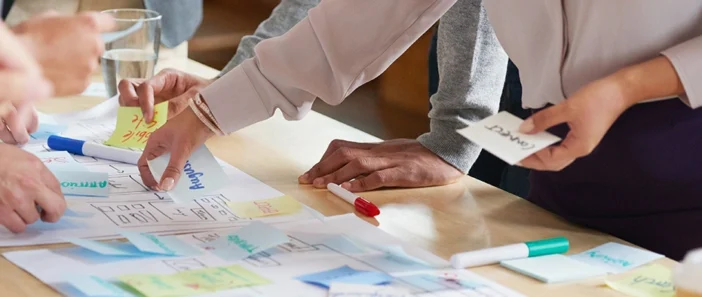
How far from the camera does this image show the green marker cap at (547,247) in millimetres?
1027

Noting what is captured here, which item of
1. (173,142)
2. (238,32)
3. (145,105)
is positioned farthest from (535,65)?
(238,32)

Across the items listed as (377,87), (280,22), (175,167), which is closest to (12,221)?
(175,167)

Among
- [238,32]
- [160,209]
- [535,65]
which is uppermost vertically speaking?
[238,32]

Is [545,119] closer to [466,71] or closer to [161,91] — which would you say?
[466,71]

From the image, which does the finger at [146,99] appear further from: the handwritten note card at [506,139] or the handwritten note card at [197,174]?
the handwritten note card at [506,139]

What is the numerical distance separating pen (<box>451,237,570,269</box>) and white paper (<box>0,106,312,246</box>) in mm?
225

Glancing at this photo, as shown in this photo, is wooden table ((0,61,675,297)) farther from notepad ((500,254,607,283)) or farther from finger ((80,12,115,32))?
finger ((80,12,115,32))

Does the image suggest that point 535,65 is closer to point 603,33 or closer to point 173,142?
point 603,33

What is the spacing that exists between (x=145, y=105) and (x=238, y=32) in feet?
10.8

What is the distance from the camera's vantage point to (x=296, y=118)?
4.42 feet

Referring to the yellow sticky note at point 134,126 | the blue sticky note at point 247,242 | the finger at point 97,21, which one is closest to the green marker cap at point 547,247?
the blue sticky note at point 247,242

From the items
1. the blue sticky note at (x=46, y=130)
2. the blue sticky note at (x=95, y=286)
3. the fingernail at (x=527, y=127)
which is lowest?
the blue sticky note at (x=95, y=286)

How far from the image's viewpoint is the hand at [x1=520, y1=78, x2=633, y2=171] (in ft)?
3.13

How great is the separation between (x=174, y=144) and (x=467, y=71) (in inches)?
17.6
